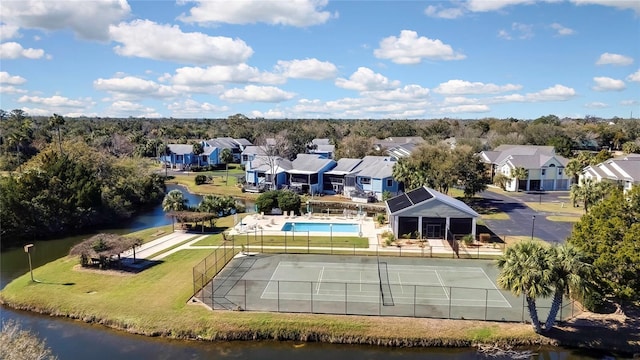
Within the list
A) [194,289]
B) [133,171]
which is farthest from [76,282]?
[133,171]

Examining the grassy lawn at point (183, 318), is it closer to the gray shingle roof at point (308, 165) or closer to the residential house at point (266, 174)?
the gray shingle roof at point (308, 165)

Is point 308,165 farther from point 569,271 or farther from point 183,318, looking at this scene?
point 569,271

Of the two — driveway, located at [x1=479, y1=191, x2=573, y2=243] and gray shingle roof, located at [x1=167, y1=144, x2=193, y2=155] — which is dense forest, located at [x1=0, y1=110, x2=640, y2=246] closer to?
gray shingle roof, located at [x1=167, y1=144, x2=193, y2=155]

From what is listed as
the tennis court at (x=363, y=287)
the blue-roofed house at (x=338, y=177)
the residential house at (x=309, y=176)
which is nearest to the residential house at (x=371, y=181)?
the blue-roofed house at (x=338, y=177)

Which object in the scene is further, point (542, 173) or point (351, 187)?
point (542, 173)

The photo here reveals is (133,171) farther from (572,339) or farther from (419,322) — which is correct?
(572,339)

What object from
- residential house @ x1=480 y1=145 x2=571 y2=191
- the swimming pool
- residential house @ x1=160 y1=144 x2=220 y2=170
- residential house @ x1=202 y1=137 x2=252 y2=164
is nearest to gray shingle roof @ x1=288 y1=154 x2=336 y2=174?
the swimming pool
